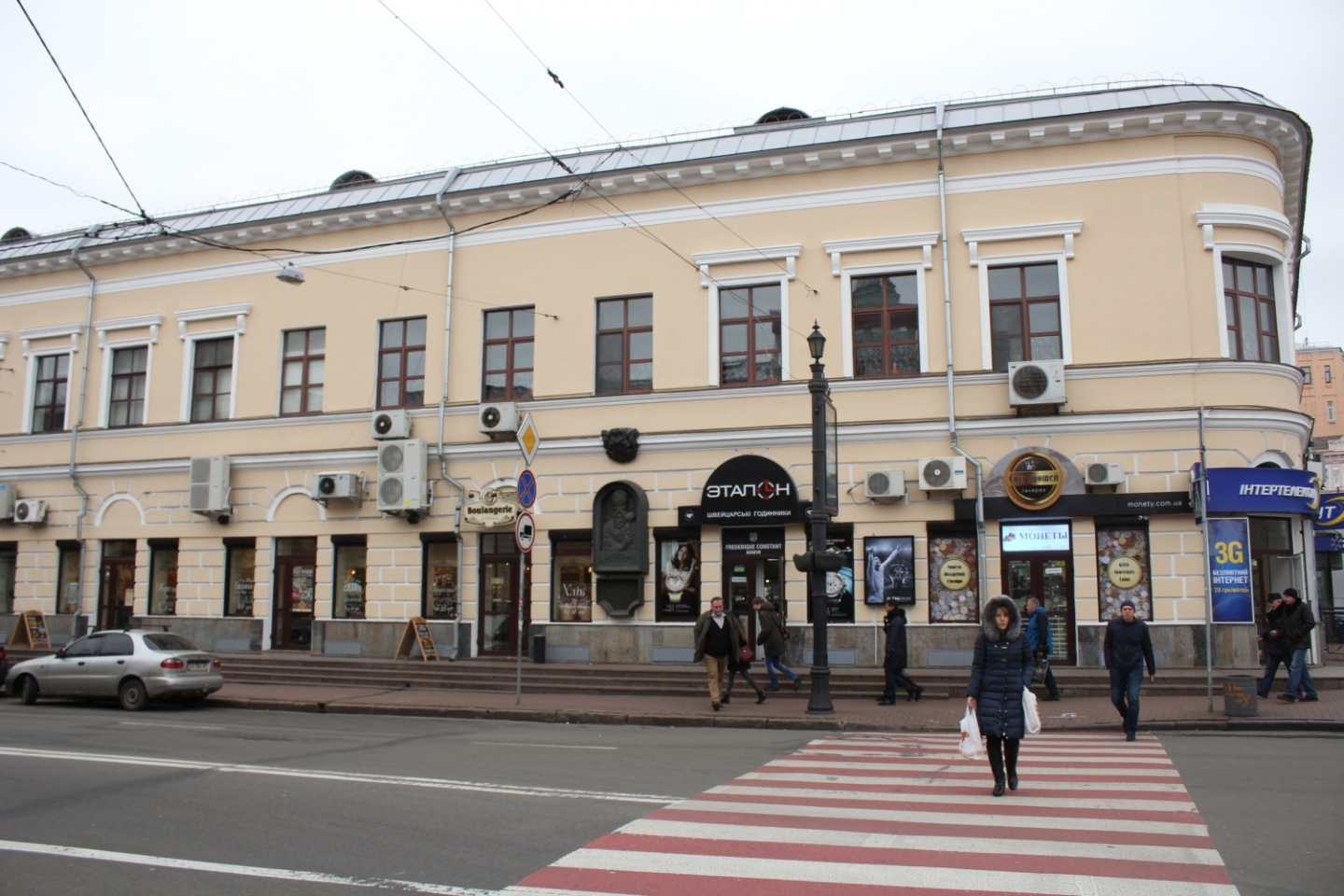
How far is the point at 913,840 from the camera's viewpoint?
7520 millimetres

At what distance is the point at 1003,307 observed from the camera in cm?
2003

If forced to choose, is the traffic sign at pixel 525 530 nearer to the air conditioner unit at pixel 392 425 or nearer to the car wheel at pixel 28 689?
the air conditioner unit at pixel 392 425

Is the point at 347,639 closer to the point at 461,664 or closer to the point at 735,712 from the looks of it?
the point at 461,664

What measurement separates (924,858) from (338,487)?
62.4 ft

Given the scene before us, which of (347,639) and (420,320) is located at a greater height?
(420,320)

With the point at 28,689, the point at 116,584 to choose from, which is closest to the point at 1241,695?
the point at 28,689

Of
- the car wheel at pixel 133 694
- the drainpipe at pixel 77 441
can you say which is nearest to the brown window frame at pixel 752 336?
the car wheel at pixel 133 694

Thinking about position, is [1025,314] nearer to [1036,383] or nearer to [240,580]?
[1036,383]

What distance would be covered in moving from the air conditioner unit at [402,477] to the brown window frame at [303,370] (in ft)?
9.57

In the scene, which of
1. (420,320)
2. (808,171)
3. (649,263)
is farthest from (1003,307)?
(420,320)

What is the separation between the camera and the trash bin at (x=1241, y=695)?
1428 centimetres

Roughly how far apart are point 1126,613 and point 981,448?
6.47 m

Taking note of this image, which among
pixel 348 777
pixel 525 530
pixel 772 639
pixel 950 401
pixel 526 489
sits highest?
pixel 950 401

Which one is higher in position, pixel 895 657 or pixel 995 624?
pixel 995 624
